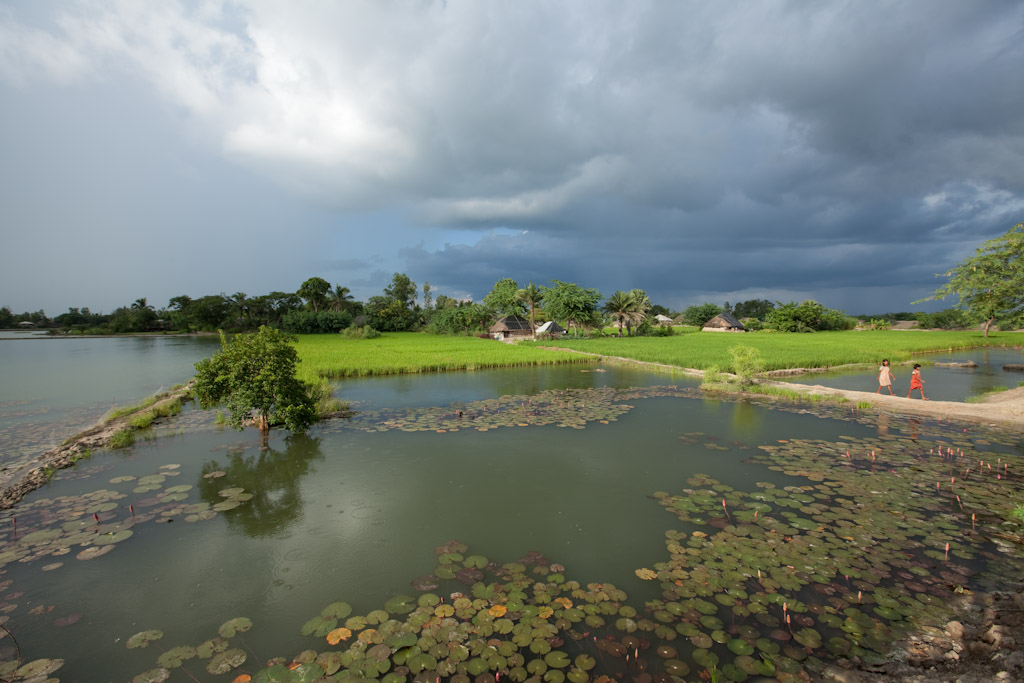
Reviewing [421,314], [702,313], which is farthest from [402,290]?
[702,313]

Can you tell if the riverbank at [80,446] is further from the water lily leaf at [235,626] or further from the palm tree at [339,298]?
the palm tree at [339,298]

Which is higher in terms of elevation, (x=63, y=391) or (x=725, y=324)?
(x=725, y=324)

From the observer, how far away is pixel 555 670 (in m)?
3.40

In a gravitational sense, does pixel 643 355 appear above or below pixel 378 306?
below

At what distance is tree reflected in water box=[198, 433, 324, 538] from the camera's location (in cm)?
615

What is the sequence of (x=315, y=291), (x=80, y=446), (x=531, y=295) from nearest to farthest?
(x=80, y=446) → (x=531, y=295) → (x=315, y=291)

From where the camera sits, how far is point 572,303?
42781 millimetres

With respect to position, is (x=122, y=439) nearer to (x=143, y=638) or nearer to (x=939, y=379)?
(x=143, y=638)

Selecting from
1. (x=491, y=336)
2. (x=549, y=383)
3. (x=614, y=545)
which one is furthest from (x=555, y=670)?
(x=491, y=336)

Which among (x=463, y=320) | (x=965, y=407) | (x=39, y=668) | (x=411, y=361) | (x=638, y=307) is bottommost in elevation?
(x=39, y=668)

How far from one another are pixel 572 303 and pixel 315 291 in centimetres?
3723

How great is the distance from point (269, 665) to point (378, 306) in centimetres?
5955

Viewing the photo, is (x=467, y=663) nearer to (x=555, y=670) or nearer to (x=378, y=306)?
(x=555, y=670)

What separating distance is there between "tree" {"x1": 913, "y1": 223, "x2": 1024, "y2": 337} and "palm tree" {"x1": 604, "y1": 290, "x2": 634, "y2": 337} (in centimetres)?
2884
